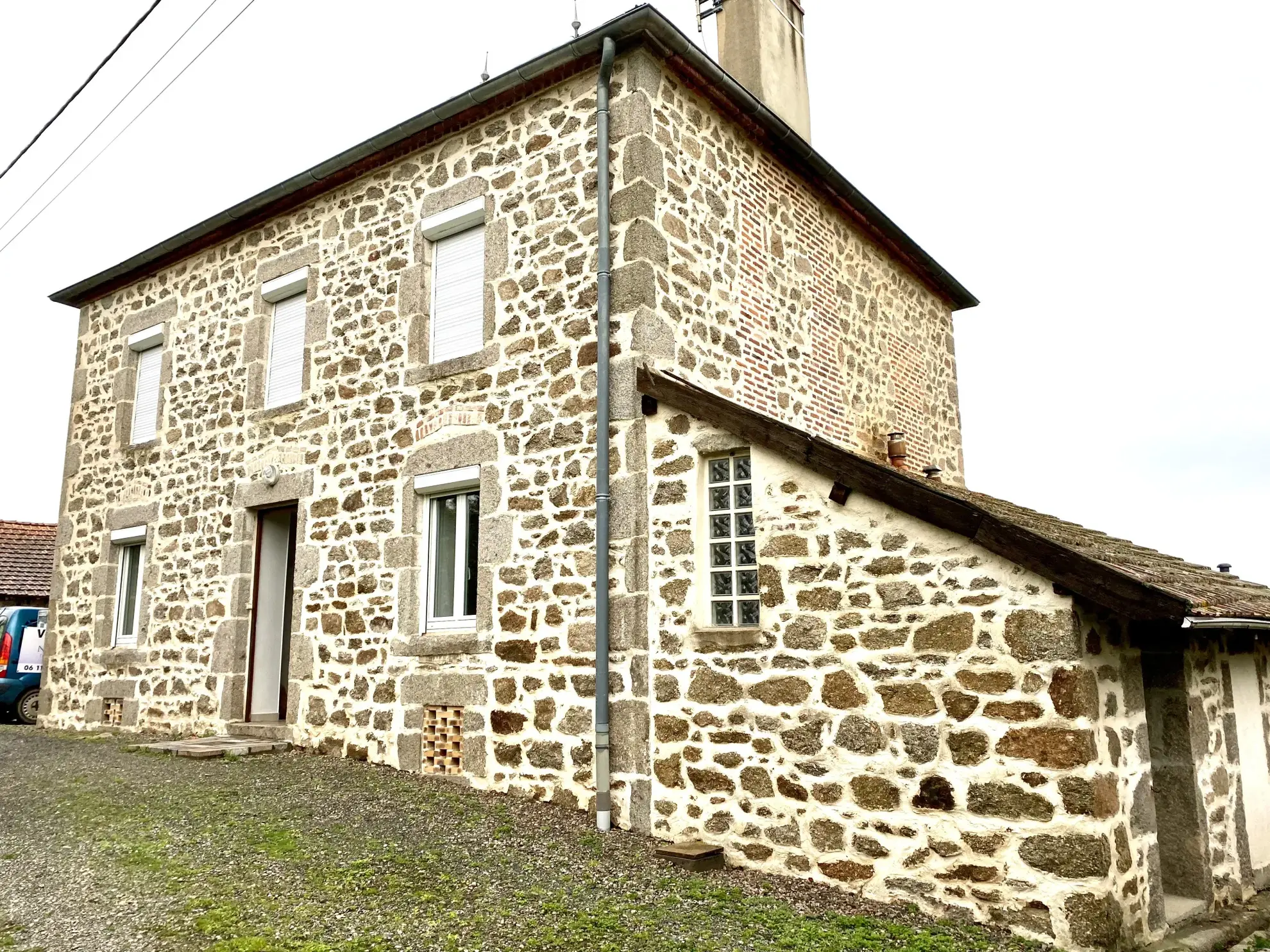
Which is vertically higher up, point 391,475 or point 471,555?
point 391,475

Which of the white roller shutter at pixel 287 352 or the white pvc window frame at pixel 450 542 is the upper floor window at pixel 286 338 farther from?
A: the white pvc window frame at pixel 450 542

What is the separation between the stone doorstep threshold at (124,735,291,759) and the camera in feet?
27.2

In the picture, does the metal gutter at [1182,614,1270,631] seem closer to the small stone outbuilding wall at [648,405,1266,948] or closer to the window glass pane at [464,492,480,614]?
the small stone outbuilding wall at [648,405,1266,948]

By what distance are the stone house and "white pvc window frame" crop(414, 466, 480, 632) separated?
0.10 ft

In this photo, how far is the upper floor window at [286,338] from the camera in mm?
9562

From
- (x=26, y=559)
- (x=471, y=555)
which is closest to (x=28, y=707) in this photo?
(x=26, y=559)

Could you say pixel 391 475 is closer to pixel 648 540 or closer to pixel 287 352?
pixel 287 352

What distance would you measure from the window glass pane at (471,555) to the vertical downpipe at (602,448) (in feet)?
5.14

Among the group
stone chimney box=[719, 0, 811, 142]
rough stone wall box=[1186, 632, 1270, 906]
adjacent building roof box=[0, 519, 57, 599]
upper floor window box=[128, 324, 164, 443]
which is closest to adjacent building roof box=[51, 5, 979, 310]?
upper floor window box=[128, 324, 164, 443]

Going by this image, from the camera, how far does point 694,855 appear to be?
5.43 meters

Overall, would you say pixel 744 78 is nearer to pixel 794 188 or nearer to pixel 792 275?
pixel 794 188

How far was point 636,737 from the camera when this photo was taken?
244 inches

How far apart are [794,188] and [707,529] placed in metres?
→ 4.29

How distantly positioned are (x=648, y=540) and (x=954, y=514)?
2168 mm
